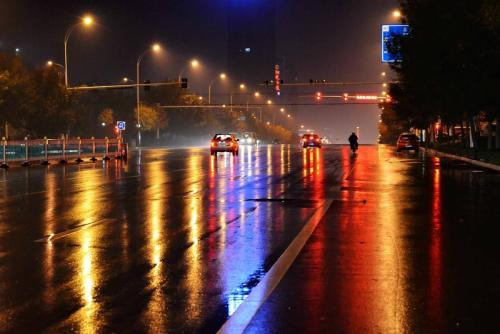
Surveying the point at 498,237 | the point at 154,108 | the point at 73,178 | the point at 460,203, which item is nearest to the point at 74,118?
the point at 154,108

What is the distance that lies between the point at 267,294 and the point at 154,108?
90.9m

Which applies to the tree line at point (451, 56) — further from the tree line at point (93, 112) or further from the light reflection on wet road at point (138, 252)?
the tree line at point (93, 112)

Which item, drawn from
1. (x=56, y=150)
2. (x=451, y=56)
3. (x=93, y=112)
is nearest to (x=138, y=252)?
(x=451, y=56)

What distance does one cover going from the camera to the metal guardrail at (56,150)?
36156 mm

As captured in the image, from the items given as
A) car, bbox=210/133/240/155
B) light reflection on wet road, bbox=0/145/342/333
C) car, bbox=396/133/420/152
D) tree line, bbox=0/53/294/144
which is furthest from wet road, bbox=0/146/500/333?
tree line, bbox=0/53/294/144

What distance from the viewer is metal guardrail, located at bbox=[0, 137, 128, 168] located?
36.2 metres

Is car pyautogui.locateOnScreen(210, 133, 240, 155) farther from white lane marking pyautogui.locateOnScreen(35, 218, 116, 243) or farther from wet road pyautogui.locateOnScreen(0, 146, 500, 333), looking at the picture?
white lane marking pyautogui.locateOnScreen(35, 218, 116, 243)

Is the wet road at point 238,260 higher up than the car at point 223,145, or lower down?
lower down

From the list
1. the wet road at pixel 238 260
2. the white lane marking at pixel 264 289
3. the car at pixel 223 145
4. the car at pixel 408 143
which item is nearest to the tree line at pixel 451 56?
the car at pixel 408 143

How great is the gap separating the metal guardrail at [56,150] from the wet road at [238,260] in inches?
718

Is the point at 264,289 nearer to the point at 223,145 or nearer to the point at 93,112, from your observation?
the point at 223,145

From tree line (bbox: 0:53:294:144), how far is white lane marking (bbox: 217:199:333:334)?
4715cm

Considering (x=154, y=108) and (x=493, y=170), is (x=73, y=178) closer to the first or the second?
(x=493, y=170)

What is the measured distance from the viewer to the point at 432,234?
38.1 feet
